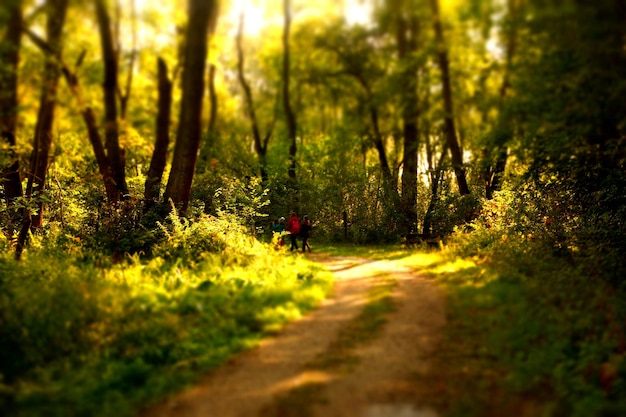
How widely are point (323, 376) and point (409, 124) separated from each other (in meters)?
18.5

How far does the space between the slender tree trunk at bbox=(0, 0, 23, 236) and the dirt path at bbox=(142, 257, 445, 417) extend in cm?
943

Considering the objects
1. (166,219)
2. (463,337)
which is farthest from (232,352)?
(166,219)

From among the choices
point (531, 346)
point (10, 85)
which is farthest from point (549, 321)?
point (10, 85)

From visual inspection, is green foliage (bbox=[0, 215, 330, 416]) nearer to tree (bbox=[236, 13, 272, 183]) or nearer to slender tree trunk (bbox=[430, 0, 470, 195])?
slender tree trunk (bbox=[430, 0, 470, 195])

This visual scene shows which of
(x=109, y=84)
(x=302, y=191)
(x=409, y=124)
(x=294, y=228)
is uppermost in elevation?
(x=109, y=84)

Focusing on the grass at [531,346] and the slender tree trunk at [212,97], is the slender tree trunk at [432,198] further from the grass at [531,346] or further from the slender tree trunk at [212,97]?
the slender tree trunk at [212,97]

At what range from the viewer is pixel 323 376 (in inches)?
235

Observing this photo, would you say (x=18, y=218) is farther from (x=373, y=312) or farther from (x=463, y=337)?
(x=463, y=337)

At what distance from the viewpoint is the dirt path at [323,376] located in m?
5.18

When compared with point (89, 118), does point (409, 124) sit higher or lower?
higher

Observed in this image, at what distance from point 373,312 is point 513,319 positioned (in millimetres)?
2402

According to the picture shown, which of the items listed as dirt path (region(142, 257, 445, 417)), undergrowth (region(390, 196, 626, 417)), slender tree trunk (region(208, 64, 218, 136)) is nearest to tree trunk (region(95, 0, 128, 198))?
slender tree trunk (region(208, 64, 218, 136))

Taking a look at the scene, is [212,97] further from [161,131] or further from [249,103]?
[161,131]

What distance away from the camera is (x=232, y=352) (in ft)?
22.5
